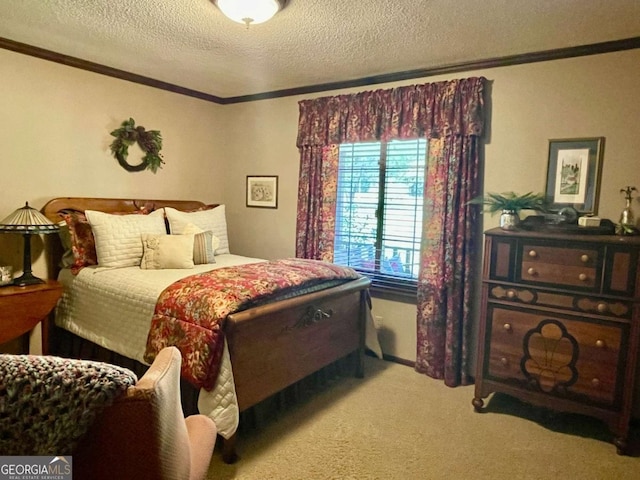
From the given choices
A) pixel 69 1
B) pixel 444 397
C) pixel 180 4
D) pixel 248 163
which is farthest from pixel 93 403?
pixel 248 163

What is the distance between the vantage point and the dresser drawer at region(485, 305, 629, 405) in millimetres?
2320

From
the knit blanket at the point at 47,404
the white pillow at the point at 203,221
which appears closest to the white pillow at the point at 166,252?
the white pillow at the point at 203,221

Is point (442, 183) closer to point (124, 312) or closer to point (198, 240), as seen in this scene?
point (198, 240)

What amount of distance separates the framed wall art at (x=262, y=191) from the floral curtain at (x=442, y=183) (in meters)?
0.97

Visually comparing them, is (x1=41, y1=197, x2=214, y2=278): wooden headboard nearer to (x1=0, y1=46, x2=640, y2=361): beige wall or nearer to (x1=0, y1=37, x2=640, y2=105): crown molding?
(x1=0, y1=46, x2=640, y2=361): beige wall

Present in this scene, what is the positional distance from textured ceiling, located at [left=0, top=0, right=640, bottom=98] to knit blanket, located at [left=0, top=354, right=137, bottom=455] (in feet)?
6.71

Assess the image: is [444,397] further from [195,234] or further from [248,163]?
[248,163]

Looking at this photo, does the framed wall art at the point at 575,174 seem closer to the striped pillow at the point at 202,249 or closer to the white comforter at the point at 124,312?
the white comforter at the point at 124,312

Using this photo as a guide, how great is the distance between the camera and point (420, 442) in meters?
2.36

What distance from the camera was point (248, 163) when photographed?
437 centimetres

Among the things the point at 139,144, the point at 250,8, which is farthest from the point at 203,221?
the point at 250,8

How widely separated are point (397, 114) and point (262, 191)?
1594 mm

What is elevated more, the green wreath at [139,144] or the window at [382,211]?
the green wreath at [139,144]

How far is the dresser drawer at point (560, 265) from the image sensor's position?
235 cm
